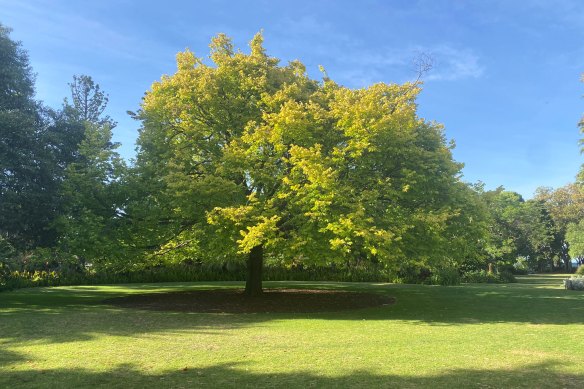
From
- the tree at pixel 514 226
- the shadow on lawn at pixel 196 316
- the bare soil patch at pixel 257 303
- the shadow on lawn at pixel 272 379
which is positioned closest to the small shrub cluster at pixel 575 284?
the shadow on lawn at pixel 196 316

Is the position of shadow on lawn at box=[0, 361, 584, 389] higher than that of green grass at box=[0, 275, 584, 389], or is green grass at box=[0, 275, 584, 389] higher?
shadow on lawn at box=[0, 361, 584, 389]

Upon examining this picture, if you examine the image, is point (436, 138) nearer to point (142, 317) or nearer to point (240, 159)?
point (240, 159)

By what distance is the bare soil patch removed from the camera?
17.2 m

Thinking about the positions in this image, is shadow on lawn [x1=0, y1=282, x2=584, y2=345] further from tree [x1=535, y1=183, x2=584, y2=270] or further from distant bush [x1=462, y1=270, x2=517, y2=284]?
tree [x1=535, y1=183, x2=584, y2=270]

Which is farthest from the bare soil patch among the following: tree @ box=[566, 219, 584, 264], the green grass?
tree @ box=[566, 219, 584, 264]

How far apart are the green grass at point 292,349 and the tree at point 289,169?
2737 mm

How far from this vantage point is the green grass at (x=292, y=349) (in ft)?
23.1

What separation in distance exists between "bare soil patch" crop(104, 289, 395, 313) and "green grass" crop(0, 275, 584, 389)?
1574 millimetres

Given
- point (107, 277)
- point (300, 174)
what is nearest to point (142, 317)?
point (300, 174)

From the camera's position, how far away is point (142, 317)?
14781 millimetres

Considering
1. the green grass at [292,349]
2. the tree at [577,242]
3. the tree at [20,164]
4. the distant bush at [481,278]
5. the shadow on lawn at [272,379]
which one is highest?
the tree at [20,164]

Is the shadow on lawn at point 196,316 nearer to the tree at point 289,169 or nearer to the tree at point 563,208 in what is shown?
the tree at point 289,169

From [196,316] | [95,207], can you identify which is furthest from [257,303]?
[95,207]

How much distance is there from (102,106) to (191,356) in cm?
4664
